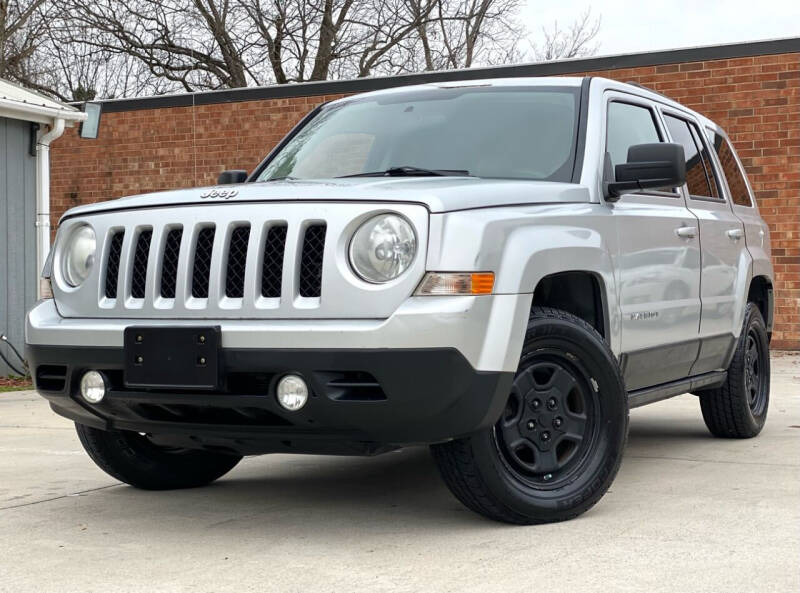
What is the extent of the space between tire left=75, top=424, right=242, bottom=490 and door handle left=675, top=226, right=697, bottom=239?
242 cm

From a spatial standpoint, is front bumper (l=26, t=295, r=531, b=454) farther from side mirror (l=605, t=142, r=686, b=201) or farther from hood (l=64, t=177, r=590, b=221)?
side mirror (l=605, t=142, r=686, b=201)

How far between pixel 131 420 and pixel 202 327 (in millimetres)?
634

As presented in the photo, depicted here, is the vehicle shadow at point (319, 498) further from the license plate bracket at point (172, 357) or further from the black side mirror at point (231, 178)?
the black side mirror at point (231, 178)

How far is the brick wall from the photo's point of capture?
1414cm

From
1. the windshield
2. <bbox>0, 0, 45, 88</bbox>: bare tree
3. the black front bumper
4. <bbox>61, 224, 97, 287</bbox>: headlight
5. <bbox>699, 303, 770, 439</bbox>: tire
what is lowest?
<bbox>699, 303, 770, 439</bbox>: tire

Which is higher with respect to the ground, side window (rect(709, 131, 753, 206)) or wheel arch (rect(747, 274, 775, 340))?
side window (rect(709, 131, 753, 206))

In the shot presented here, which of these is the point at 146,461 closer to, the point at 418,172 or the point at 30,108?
the point at 418,172

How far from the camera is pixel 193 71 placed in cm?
3134

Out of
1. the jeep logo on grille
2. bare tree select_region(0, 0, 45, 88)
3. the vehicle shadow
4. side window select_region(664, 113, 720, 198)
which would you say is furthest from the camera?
bare tree select_region(0, 0, 45, 88)

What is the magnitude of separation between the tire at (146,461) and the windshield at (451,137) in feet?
4.56

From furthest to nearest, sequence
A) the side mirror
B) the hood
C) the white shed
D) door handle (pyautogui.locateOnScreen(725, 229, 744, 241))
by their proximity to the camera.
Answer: the white shed < door handle (pyautogui.locateOnScreen(725, 229, 744, 241)) < the side mirror < the hood

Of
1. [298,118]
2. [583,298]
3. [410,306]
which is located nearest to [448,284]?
[410,306]

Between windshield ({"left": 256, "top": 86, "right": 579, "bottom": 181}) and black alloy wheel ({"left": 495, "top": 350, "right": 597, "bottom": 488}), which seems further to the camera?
windshield ({"left": 256, "top": 86, "right": 579, "bottom": 181})

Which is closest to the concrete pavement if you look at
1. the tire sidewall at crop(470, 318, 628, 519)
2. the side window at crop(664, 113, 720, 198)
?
the tire sidewall at crop(470, 318, 628, 519)
